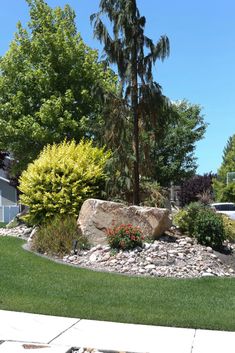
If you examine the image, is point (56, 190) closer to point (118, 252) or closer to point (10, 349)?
point (118, 252)

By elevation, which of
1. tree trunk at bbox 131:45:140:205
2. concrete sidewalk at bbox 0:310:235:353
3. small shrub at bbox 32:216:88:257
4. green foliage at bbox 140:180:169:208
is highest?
tree trunk at bbox 131:45:140:205

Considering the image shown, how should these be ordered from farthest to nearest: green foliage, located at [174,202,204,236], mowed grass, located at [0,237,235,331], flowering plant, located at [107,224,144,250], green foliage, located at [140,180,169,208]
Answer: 1. green foliage, located at [140,180,169,208]
2. green foliage, located at [174,202,204,236]
3. flowering plant, located at [107,224,144,250]
4. mowed grass, located at [0,237,235,331]

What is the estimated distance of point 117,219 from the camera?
13320 mm

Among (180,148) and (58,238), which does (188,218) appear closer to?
(58,238)

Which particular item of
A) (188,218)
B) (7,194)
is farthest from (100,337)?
(7,194)

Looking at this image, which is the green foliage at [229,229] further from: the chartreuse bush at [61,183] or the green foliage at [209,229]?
the chartreuse bush at [61,183]

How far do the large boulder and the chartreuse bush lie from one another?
4.19ft

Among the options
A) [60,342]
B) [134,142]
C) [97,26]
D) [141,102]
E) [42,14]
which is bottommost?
[60,342]

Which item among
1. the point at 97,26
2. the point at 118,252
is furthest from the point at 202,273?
the point at 97,26

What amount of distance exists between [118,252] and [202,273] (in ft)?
6.75

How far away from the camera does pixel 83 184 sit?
15.1 m

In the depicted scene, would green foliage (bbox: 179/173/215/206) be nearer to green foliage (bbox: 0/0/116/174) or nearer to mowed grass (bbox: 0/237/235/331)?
green foliage (bbox: 0/0/116/174)

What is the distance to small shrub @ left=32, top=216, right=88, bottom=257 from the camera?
12.8 meters

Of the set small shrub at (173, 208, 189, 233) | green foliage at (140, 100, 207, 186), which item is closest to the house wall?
green foliage at (140, 100, 207, 186)
